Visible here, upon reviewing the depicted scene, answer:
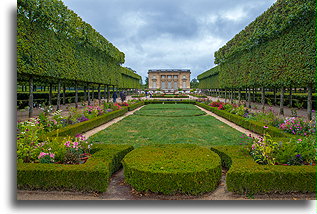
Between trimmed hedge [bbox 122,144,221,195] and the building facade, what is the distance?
2864 inches

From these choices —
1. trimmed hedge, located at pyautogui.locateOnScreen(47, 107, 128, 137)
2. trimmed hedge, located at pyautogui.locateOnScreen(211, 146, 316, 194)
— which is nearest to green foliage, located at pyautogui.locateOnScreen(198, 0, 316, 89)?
trimmed hedge, located at pyautogui.locateOnScreen(211, 146, 316, 194)

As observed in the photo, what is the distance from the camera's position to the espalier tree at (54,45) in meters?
9.90

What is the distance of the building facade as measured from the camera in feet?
248

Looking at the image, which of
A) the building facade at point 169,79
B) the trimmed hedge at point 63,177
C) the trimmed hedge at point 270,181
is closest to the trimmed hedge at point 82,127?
the trimmed hedge at point 63,177

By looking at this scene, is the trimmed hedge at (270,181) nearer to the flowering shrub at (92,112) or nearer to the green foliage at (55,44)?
the flowering shrub at (92,112)

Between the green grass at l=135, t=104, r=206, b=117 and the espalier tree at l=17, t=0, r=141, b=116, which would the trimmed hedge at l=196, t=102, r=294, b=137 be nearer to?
the green grass at l=135, t=104, r=206, b=117

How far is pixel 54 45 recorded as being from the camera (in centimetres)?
1235

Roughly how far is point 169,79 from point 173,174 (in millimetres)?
74396

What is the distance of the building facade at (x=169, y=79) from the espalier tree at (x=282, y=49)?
57.3m

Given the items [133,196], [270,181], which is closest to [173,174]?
[133,196]

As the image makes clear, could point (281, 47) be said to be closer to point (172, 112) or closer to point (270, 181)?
point (172, 112)

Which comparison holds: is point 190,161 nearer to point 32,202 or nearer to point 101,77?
point 32,202

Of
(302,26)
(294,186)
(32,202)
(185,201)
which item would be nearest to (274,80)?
(302,26)

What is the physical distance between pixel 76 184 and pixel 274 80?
13.1m
